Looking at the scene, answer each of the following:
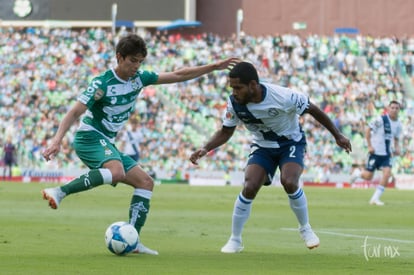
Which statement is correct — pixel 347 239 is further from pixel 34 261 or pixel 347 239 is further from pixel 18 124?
pixel 18 124

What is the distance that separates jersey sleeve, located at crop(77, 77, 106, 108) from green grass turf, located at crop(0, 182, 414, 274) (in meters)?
1.72

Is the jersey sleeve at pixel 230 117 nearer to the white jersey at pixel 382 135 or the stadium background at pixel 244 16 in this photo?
the white jersey at pixel 382 135

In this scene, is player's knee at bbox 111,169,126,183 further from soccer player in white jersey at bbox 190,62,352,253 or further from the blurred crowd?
the blurred crowd

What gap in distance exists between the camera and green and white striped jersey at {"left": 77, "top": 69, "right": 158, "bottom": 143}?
12.3 m

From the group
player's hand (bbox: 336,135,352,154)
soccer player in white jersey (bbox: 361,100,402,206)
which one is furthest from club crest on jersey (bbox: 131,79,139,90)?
soccer player in white jersey (bbox: 361,100,402,206)

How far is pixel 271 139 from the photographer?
43.4 ft

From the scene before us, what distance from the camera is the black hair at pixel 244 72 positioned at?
40.0 ft

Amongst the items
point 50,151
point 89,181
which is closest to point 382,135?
point 89,181

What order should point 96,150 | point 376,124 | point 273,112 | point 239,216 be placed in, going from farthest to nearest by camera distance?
point 376,124 < point 239,216 < point 273,112 < point 96,150

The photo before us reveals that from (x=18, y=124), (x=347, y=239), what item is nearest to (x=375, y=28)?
(x=18, y=124)

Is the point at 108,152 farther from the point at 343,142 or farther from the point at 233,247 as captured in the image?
the point at 343,142

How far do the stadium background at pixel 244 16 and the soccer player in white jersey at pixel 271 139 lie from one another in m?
45.1

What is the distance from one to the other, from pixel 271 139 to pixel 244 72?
4.20 feet

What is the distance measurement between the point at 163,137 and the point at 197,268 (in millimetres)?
36864
